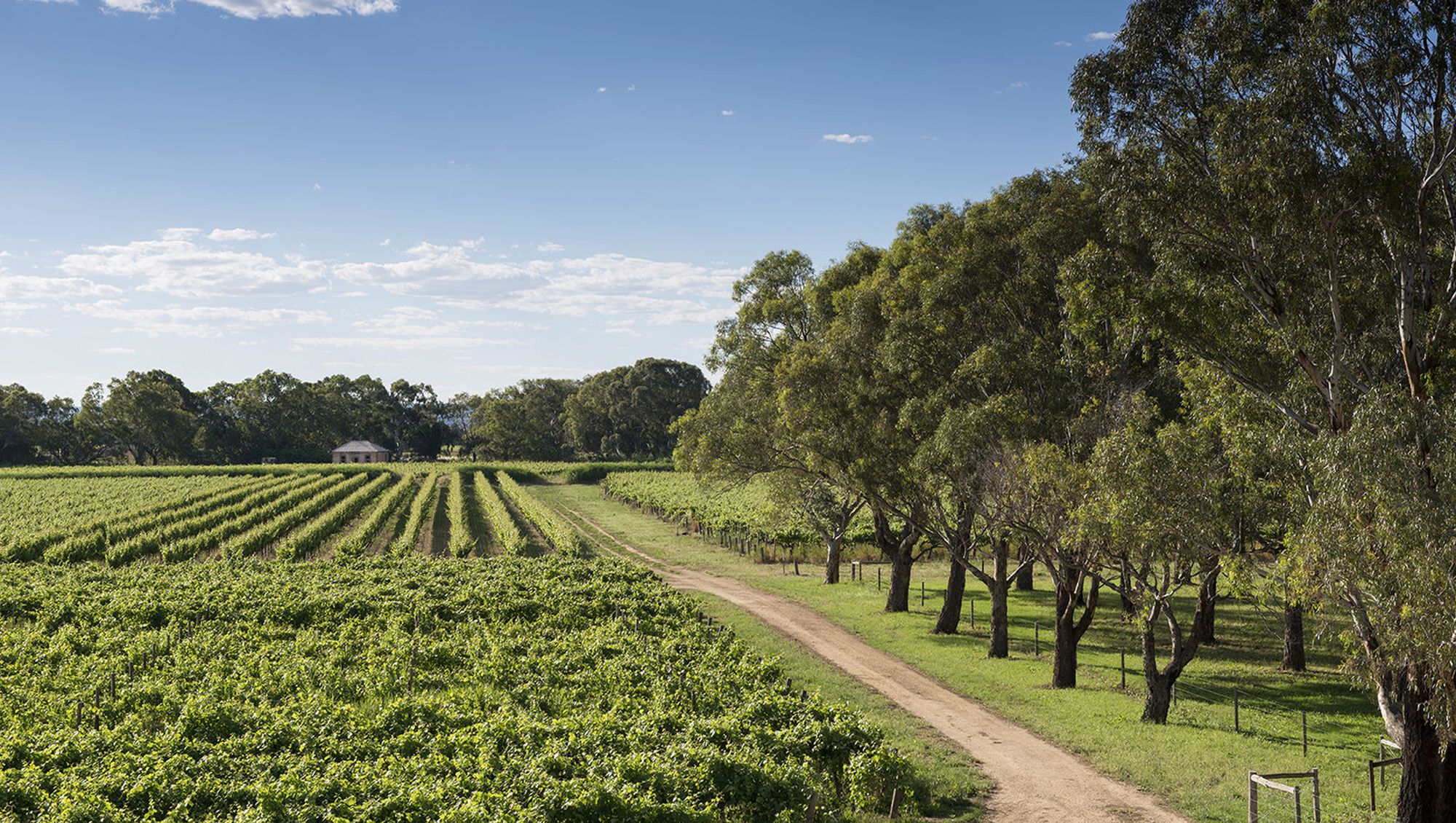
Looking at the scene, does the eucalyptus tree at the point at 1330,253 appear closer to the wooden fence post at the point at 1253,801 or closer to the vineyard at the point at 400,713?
the wooden fence post at the point at 1253,801

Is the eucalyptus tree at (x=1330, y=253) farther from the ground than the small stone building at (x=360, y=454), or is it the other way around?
the eucalyptus tree at (x=1330, y=253)

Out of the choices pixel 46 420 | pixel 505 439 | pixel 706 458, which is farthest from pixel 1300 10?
pixel 46 420

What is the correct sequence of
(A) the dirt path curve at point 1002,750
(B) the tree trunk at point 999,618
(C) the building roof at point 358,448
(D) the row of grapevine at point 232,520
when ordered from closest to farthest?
(A) the dirt path curve at point 1002,750
(B) the tree trunk at point 999,618
(D) the row of grapevine at point 232,520
(C) the building roof at point 358,448

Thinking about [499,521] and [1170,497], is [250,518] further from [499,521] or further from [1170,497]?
[1170,497]

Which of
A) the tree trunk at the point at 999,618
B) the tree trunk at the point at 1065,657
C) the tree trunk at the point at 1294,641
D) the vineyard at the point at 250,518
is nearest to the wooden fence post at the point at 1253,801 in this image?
the tree trunk at the point at 1065,657

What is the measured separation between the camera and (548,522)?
176 feet

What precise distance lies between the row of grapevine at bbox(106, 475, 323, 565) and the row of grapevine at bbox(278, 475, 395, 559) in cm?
365

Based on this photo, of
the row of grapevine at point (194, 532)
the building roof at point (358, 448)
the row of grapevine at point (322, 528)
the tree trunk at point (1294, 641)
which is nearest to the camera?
the tree trunk at point (1294, 641)

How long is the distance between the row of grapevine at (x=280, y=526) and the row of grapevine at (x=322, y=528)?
28.9 inches

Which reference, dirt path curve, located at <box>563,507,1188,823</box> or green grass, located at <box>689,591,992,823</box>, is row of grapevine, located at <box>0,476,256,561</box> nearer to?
green grass, located at <box>689,591,992,823</box>

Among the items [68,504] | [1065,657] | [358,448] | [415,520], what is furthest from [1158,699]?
[358,448]

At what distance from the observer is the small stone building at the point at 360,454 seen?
123438 millimetres

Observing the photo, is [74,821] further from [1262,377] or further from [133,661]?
[1262,377]

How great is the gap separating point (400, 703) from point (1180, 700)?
1800 centimetres
